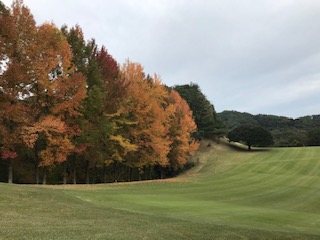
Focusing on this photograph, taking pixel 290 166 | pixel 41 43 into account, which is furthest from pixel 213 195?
pixel 290 166

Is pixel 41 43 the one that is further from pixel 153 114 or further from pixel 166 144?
pixel 166 144

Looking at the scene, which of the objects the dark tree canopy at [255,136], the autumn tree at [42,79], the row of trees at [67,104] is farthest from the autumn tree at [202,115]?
the autumn tree at [42,79]

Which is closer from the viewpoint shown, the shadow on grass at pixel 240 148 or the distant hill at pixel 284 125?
the shadow on grass at pixel 240 148

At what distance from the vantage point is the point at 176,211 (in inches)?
673

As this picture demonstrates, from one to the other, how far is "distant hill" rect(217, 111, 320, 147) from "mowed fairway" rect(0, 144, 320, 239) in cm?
3546

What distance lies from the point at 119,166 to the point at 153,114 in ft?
35.7

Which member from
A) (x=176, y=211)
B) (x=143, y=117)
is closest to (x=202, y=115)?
(x=143, y=117)

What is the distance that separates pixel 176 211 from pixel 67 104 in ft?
42.1

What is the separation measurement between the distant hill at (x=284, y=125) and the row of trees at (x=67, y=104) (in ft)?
148

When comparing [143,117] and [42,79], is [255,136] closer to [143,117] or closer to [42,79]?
[143,117]

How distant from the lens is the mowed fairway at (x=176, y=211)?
9047 millimetres

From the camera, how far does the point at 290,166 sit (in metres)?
46.3

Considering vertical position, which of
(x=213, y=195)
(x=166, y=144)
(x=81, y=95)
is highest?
(x=81, y=95)

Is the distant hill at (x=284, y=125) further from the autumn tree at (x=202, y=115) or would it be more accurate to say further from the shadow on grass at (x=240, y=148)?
the autumn tree at (x=202, y=115)
